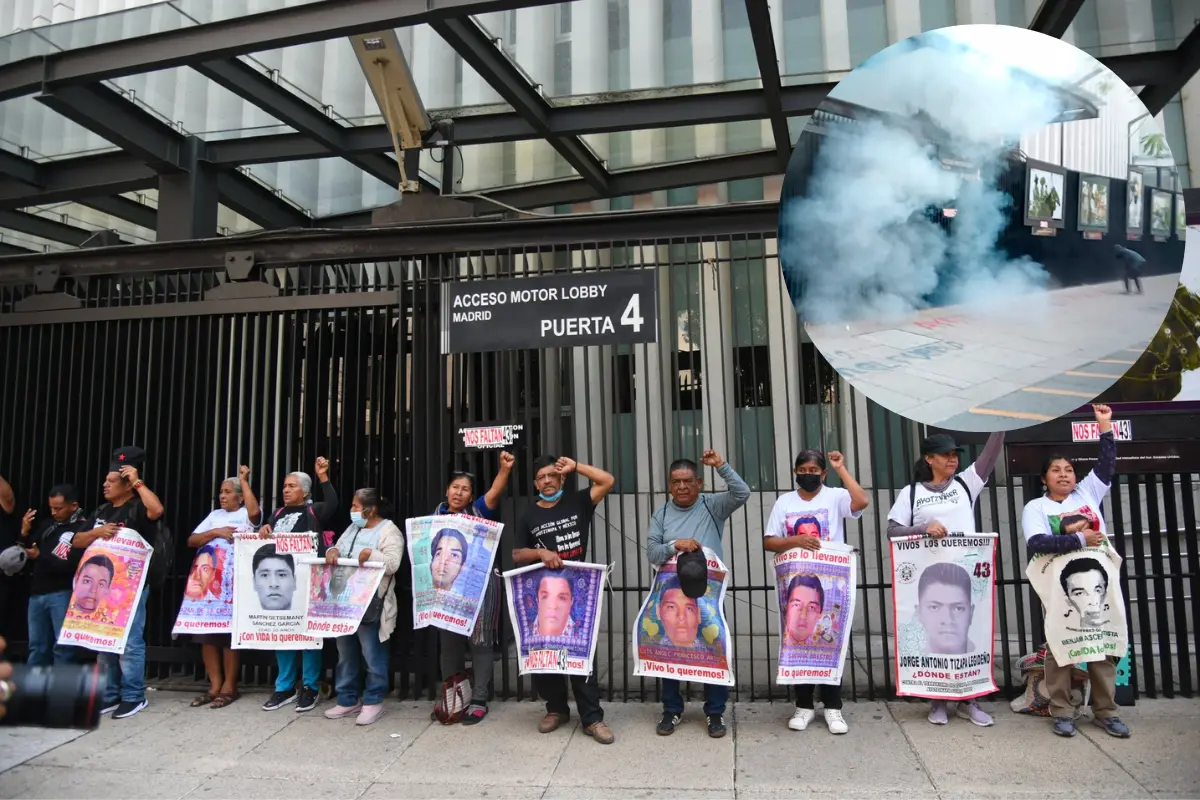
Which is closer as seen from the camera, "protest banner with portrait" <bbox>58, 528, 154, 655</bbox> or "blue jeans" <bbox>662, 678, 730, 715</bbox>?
"blue jeans" <bbox>662, 678, 730, 715</bbox>

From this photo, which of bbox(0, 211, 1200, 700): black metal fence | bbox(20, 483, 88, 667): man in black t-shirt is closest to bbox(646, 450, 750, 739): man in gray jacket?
bbox(0, 211, 1200, 700): black metal fence

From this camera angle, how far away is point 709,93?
1035cm

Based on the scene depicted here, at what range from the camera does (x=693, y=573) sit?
215 inches

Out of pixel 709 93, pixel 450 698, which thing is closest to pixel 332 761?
pixel 450 698

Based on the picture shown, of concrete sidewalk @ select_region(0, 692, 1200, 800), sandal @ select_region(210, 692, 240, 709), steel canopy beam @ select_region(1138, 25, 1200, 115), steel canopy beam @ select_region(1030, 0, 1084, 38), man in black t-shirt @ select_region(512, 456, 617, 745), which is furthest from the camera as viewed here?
steel canopy beam @ select_region(1138, 25, 1200, 115)

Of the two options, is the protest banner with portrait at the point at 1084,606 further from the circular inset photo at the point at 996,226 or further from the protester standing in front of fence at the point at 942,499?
the circular inset photo at the point at 996,226

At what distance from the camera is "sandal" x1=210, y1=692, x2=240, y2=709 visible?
6.51 metres

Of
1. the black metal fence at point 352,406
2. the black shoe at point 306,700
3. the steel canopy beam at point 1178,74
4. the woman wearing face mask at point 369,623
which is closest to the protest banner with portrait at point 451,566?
the woman wearing face mask at point 369,623

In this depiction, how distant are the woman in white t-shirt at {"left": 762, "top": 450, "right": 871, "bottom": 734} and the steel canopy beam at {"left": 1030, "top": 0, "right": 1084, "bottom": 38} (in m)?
5.53

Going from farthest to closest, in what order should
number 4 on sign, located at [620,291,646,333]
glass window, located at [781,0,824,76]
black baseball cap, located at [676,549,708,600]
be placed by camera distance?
glass window, located at [781,0,824,76], number 4 on sign, located at [620,291,646,333], black baseball cap, located at [676,549,708,600]

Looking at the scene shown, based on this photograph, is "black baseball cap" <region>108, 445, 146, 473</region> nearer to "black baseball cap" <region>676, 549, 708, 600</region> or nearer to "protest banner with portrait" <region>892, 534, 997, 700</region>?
"black baseball cap" <region>676, 549, 708, 600</region>

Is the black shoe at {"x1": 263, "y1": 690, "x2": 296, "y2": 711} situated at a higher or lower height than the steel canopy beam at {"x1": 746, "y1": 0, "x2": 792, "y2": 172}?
lower

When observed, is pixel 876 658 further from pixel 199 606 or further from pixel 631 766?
pixel 199 606

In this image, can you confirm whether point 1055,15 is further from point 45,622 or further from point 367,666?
point 45,622
